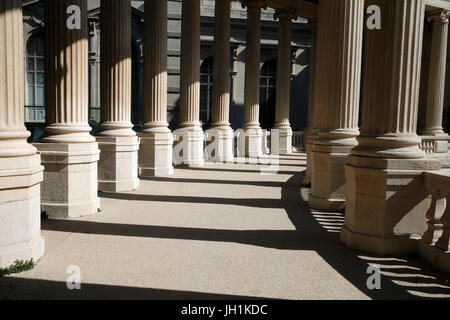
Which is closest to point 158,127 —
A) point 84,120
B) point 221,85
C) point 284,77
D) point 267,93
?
point 84,120

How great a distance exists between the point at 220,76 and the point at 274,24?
49.5ft

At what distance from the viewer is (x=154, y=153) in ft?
63.5

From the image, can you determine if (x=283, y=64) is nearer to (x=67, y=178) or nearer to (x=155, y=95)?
(x=155, y=95)

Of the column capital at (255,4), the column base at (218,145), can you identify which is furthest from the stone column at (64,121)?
the column capital at (255,4)

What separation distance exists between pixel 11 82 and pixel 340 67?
8.54m

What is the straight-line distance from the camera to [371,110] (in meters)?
9.02

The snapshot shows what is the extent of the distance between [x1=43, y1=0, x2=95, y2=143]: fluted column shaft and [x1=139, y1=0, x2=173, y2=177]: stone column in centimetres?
766

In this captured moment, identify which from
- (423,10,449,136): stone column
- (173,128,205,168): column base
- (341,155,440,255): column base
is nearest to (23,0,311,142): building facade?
(173,128,205,168): column base

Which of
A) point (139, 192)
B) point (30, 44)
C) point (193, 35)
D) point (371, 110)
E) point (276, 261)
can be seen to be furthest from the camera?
point (30, 44)

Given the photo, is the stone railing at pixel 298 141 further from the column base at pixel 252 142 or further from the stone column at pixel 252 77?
the column base at pixel 252 142

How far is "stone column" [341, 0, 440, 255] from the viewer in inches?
331

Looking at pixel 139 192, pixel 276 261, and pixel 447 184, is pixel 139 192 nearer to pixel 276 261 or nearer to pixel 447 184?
pixel 276 261
